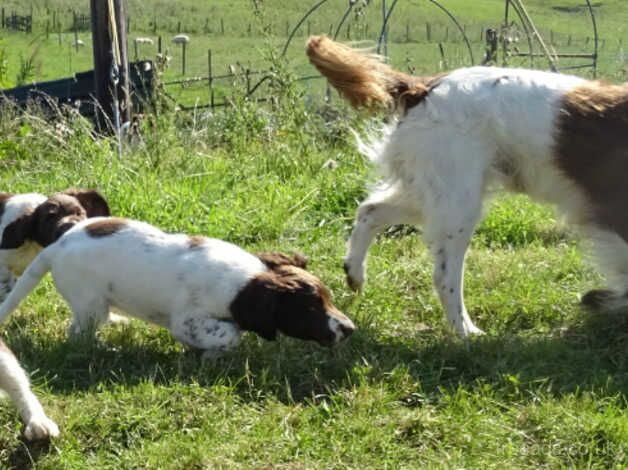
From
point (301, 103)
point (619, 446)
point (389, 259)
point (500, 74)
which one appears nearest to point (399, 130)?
point (500, 74)

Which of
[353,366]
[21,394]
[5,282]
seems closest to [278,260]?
[353,366]

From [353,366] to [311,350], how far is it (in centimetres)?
25

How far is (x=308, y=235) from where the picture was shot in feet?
22.6

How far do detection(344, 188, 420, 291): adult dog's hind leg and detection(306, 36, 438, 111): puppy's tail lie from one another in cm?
51

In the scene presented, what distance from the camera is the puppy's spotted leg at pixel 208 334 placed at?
4.78 m

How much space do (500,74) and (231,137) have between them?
11.5ft

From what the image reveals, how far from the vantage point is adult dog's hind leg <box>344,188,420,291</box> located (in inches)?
232

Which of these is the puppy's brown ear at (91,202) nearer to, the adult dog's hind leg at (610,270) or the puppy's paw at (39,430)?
the puppy's paw at (39,430)

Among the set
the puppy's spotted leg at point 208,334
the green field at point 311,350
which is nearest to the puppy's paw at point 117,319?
the green field at point 311,350

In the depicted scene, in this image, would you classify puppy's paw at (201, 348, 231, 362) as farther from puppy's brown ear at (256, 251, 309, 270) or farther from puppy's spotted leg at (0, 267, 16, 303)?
puppy's spotted leg at (0, 267, 16, 303)

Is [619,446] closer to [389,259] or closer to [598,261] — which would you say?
[598,261]

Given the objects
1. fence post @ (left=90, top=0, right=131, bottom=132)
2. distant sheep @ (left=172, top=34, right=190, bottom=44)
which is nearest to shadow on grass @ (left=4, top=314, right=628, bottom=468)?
fence post @ (left=90, top=0, right=131, bottom=132)

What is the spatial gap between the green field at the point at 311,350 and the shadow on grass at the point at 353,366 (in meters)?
0.01

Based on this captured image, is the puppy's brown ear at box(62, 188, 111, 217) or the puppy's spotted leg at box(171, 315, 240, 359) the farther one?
the puppy's brown ear at box(62, 188, 111, 217)
